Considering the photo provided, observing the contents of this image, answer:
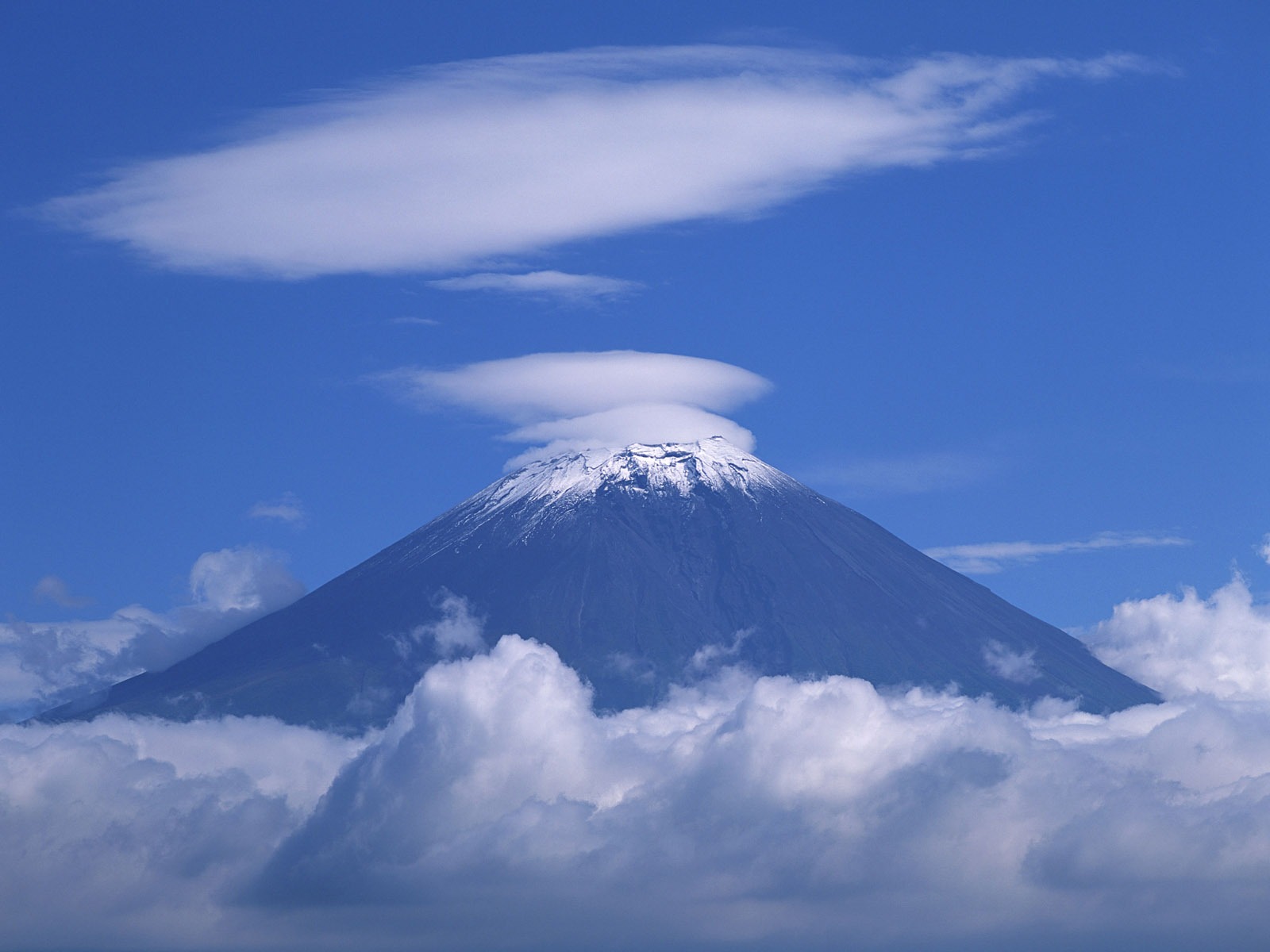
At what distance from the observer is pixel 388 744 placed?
5974 inches

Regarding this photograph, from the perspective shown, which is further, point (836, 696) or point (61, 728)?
point (61, 728)

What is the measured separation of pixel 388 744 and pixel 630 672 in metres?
52.2

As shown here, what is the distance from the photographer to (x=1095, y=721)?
197m

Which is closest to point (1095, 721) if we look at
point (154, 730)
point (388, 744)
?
point (388, 744)

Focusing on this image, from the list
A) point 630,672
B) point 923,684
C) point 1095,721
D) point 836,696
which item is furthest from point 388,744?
point 1095,721

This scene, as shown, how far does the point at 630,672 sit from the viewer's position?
19975cm

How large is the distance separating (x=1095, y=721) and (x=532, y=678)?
237 ft

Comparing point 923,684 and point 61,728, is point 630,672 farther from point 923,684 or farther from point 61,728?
point 61,728

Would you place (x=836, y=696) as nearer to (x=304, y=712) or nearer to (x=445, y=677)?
(x=445, y=677)

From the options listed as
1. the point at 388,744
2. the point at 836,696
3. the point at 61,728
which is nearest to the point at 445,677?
the point at 388,744

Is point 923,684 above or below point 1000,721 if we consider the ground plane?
above

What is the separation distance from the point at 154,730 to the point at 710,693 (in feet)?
199

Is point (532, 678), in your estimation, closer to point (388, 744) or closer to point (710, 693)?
point (388, 744)

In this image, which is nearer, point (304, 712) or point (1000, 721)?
point (1000, 721)
